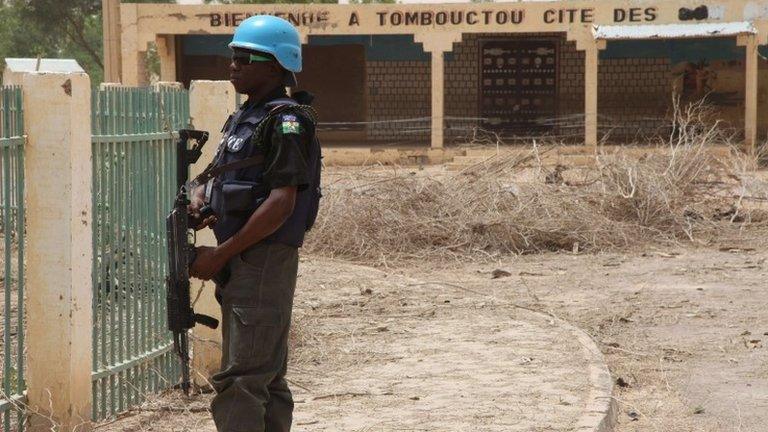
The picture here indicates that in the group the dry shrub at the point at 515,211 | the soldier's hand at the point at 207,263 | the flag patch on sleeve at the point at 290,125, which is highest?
the flag patch on sleeve at the point at 290,125

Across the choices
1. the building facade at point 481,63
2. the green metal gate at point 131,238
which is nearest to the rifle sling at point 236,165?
the green metal gate at point 131,238

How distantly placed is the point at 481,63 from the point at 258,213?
79.5 ft

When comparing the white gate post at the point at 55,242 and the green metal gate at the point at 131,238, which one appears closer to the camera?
the white gate post at the point at 55,242

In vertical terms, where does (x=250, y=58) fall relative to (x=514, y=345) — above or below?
above

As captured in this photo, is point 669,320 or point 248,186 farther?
point 669,320

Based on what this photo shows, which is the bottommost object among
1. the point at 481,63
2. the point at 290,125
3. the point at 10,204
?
the point at 10,204

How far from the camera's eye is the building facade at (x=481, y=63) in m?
24.6

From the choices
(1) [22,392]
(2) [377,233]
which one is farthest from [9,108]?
(2) [377,233]

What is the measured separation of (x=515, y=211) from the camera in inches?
490

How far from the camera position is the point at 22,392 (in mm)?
4945

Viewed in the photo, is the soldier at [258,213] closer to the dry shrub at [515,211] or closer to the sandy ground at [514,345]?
the sandy ground at [514,345]

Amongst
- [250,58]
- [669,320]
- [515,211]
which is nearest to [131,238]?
[250,58]

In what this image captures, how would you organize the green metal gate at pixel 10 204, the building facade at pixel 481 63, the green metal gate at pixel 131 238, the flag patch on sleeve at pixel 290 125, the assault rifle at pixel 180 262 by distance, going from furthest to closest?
the building facade at pixel 481 63 < the green metal gate at pixel 131 238 < the green metal gate at pixel 10 204 < the assault rifle at pixel 180 262 < the flag patch on sleeve at pixel 290 125

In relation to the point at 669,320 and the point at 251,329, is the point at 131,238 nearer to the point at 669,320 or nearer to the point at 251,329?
the point at 251,329
